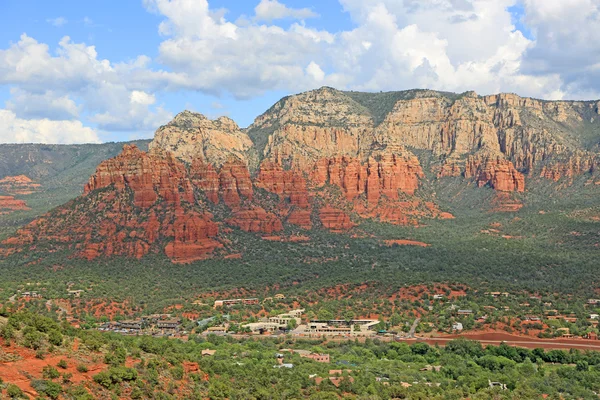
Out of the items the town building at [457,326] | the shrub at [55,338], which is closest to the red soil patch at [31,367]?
the shrub at [55,338]

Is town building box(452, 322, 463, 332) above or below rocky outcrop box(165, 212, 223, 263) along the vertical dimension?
below

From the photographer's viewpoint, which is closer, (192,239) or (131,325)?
(131,325)

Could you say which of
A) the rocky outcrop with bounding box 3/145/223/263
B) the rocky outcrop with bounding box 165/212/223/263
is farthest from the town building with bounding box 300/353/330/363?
the rocky outcrop with bounding box 3/145/223/263

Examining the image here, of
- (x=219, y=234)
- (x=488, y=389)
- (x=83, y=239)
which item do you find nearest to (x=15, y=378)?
(x=488, y=389)

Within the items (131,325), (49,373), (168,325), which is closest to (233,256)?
(168,325)

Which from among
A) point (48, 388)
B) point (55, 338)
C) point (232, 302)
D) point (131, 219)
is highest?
point (131, 219)

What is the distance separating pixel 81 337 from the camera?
221ft

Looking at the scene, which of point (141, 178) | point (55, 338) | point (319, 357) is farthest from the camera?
point (141, 178)

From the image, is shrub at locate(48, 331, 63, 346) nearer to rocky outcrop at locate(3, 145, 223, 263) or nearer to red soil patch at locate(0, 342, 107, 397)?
red soil patch at locate(0, 342, 107, 397)

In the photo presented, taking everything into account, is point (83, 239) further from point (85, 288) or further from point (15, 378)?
point (15, 378)

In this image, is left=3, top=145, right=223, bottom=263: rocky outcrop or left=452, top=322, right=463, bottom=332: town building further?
left=3, top=145, right=223, bottom=263: rocky outcrop

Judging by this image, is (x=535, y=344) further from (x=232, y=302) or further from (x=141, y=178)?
(x=141, y=178)

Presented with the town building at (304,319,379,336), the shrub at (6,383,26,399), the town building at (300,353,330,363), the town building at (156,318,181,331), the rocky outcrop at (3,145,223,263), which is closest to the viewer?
the shrub at (6,383,26,399)

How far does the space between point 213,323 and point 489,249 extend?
90.9 meters
